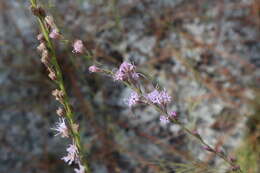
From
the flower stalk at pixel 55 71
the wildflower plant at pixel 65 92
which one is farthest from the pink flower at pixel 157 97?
the flower stalk at pixel 55 71

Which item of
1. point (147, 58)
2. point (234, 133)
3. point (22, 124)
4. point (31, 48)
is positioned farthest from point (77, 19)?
point (234, 133)

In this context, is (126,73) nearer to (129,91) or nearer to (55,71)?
(55,71)

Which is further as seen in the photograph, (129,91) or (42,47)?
(129,91)

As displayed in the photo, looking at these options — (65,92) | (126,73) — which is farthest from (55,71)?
(126,73)

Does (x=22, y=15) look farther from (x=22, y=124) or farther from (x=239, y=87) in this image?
(x=239, y=87)

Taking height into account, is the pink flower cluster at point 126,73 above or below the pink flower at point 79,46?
below

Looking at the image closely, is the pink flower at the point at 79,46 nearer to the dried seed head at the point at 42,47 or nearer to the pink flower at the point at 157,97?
the dried seed head at the point at 42,47

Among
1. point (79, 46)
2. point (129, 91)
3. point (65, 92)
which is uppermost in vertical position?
point (129, 91)
